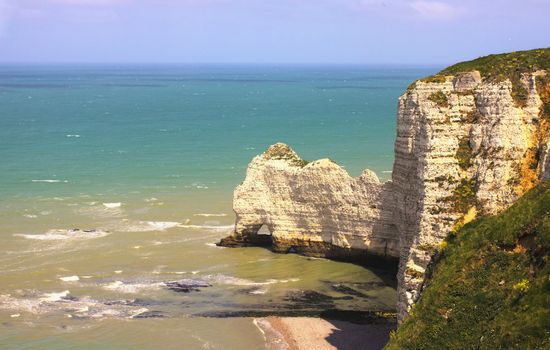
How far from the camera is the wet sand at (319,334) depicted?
41.8 m

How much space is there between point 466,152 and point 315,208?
47.5 feet

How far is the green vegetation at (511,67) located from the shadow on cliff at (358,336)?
12612 millimetres

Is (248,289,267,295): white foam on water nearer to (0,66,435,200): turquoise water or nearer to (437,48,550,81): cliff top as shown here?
(437,48,550,81): cliff top

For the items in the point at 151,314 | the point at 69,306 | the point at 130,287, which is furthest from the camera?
the point at 130,287

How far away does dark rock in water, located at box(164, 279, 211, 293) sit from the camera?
50162 millimetres

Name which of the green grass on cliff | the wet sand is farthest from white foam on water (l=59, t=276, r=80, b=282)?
the green grass on cliff

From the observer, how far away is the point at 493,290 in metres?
28.5

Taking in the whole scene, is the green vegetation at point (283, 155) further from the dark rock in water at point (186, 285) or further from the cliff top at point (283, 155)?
the dark rock in water at point (186, 285)

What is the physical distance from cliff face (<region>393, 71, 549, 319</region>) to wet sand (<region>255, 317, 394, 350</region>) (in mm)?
3706

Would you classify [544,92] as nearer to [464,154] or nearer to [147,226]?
[464,154]

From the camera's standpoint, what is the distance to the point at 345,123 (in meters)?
136

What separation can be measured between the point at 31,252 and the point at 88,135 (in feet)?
219

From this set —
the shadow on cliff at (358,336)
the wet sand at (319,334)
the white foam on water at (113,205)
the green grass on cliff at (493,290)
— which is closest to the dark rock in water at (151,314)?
the wet sand at (319,334)

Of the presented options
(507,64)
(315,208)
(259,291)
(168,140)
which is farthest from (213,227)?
(168,140)
